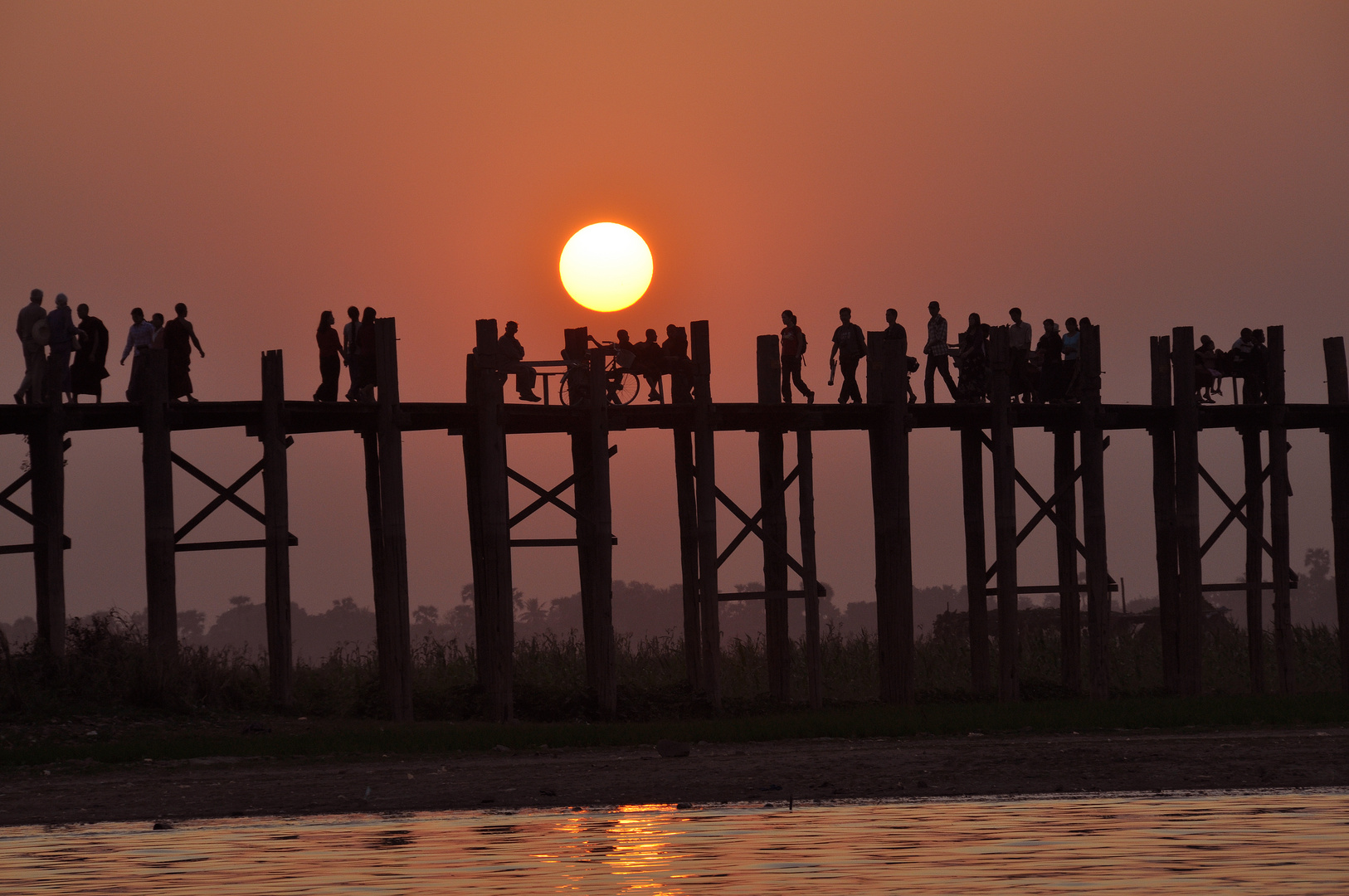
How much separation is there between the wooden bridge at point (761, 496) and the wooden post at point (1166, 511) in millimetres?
28

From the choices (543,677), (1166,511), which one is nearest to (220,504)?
(543,677)

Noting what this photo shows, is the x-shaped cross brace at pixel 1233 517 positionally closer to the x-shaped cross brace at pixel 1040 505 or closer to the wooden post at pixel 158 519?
the x-shaped cross brace at pixel 1040 505

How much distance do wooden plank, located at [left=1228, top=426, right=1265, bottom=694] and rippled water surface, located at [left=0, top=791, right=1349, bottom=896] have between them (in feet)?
40.6

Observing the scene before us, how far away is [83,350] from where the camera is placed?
2259 cm

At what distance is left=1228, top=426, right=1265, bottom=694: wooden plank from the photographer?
1107 inches

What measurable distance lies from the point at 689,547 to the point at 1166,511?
7.36 meters

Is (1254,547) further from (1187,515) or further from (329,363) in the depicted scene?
(329,363)

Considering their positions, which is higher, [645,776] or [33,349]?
[33,349]

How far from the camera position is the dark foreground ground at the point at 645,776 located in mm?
16547

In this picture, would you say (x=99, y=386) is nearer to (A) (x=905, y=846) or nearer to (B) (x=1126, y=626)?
(A) (x=905, y=846)

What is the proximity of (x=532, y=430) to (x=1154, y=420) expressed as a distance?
875cm

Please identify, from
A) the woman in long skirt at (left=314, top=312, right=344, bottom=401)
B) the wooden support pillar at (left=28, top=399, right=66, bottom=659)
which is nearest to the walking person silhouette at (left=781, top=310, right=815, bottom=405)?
the woman in long skirt at (left=314, top=312, right=344, bottom=401)

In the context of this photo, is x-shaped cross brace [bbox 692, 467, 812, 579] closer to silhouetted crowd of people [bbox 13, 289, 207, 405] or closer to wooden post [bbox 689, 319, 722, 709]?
wooden post [bbox 689, 319, 722, 709]

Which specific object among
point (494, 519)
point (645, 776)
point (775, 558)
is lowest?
point (645, 776)
